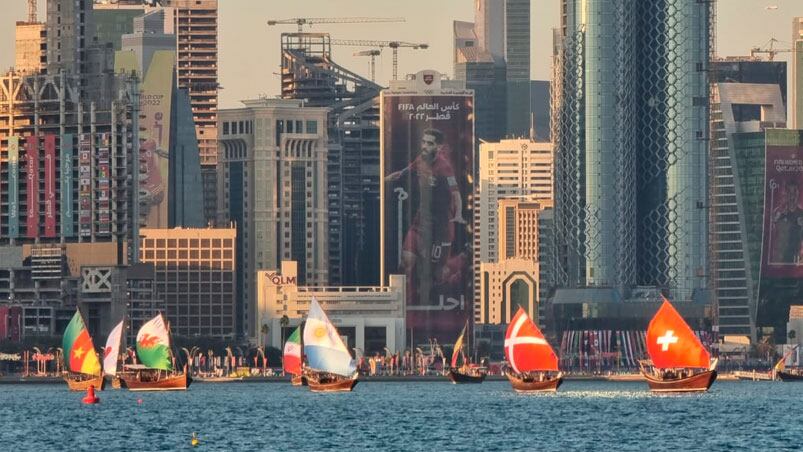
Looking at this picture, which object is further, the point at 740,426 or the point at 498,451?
the point at 740,426

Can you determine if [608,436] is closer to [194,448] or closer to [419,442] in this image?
[419,442]

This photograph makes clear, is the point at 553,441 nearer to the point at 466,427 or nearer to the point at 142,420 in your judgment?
the point at 466,427

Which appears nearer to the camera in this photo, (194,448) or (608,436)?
(194,448)

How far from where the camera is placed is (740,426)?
7441 inches

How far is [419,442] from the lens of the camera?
171000mm

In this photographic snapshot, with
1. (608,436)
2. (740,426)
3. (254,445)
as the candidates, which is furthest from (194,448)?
(740,426)

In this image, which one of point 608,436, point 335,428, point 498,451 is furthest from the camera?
point 335,428

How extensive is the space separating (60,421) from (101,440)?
90.9 feet

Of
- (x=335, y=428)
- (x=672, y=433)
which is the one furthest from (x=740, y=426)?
(x=335, y=428)

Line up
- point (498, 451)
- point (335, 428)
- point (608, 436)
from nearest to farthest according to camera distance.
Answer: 1. point (498, 451)
2. point (608, 436)
3. point (335, 428)

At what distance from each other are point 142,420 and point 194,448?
1413 inches

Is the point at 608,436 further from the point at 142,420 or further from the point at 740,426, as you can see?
the point at 142,420

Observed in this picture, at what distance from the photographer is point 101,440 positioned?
173 meters

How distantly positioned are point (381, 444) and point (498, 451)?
9.47 m
